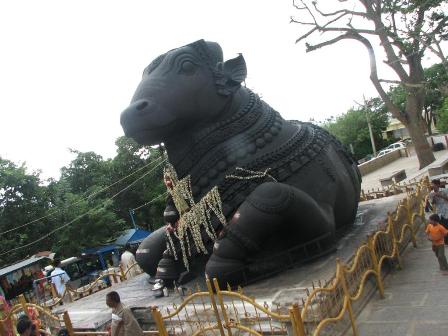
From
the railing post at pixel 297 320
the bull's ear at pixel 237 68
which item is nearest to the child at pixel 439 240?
the railing post at pixel 297 320

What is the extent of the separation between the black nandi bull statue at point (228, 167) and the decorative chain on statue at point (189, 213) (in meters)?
0.01

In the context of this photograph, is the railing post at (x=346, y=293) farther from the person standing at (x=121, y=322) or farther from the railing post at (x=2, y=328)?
the railing post at (x=2, y=328)

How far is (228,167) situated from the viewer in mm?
6074

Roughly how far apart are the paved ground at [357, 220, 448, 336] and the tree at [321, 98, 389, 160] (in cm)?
3844

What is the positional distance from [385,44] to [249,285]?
50.4ft

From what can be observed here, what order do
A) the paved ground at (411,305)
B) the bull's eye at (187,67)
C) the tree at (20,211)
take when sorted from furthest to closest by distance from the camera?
1. the tree at (20,211)
2. the bull's eye at (187,67)
3. the paved ground at (411,305)

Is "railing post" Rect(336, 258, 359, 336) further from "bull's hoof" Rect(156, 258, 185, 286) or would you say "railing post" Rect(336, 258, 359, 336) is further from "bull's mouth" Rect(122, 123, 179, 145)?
"bull's mouth" Rect(122, 123, 179, 145)

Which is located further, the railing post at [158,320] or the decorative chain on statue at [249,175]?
the decorative chain on statue at [249,175]

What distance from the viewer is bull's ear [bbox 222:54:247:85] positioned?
258 inches

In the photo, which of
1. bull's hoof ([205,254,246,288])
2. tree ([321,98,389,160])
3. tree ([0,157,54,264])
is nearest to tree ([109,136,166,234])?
tree ([0,157,54,264])

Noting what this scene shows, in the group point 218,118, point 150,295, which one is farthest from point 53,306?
point 218,118

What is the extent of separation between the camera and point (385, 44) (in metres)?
18.1

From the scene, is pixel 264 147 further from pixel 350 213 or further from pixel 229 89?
pixel 350 213

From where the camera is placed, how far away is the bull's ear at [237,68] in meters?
6.54
